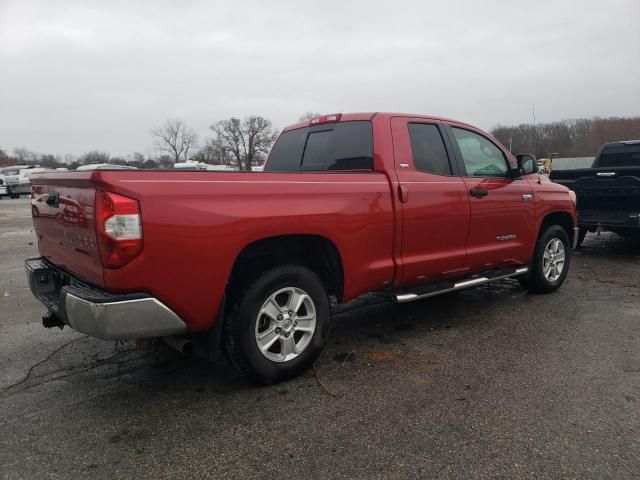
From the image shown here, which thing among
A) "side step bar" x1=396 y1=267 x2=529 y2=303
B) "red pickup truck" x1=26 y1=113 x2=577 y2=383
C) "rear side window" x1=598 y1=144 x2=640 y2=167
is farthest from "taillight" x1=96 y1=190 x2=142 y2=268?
"rear side window" x1=598 y1=144 x2=640 y2=167

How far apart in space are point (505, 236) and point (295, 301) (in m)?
2.66

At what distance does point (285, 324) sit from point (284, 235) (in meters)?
0.62

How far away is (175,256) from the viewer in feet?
9.10

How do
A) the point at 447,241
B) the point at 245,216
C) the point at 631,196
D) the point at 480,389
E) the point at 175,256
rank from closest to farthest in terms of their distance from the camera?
1. the point at 175,256
2. the point at 245,216
3. the point at 480,389
4. the point at 447,241
5. the point at 631,196

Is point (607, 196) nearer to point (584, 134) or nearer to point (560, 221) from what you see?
point (560, 221)

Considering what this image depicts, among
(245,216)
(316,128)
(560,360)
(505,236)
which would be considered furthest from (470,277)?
(245,216)

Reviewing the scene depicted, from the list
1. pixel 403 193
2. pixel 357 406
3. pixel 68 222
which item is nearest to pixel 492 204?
pixel 403 193

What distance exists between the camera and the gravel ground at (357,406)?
2.51 metres

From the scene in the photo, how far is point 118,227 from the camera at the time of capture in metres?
2.61

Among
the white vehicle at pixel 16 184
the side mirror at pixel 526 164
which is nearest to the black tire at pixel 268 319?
the side mirror at pixel 526 164

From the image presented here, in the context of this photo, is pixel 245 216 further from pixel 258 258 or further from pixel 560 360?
pixel 560 360

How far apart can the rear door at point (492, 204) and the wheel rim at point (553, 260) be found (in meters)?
0.45

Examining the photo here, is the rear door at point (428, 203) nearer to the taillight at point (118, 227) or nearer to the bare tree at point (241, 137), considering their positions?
the taillight at point (118, 227)

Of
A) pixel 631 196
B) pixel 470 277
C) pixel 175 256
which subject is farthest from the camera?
pixel 631 196
